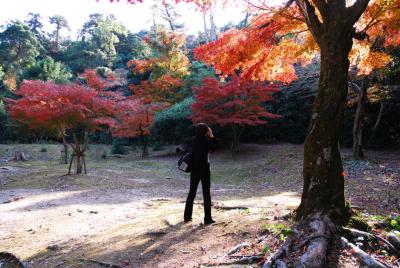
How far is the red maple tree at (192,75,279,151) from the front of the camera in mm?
16562

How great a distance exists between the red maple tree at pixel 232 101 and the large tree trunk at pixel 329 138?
12006mm

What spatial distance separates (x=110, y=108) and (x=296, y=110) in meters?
9.97

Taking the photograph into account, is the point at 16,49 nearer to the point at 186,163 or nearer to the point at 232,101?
the point at 232,101

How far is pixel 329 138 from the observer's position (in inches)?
157

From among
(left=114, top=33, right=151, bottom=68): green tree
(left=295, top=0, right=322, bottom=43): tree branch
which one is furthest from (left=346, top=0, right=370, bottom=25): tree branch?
(left=114, top=33, right=151, bottom=68): green tree

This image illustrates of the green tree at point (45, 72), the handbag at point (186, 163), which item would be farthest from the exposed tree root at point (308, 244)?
the green tree at point (45, 72)

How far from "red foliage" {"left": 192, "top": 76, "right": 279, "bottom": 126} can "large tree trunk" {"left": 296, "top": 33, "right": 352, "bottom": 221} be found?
39.0 ft

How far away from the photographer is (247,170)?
14.9 m

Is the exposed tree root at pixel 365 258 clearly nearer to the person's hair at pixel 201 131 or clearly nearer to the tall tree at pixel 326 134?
the tall tree at pixel 326 134

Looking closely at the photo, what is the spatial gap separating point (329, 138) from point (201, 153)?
198cm

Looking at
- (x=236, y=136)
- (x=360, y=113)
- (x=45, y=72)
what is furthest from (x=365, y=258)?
(x=45, y=72)

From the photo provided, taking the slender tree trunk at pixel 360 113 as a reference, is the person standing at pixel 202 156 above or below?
below

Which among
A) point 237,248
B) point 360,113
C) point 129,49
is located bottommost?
point 237,248

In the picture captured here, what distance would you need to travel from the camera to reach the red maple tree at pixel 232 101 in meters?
16.6
